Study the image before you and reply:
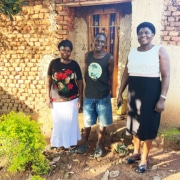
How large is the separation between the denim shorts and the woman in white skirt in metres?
0.18

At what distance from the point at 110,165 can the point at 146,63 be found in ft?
5.14

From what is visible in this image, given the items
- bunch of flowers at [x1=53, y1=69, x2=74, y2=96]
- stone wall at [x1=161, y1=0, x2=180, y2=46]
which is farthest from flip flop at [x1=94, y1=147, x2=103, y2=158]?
stone wall at [x1=161, y1=0, x2=180, y2=46]

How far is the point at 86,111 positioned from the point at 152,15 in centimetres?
209

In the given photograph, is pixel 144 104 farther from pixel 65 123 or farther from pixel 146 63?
pixel 65 123

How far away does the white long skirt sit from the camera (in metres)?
2.98

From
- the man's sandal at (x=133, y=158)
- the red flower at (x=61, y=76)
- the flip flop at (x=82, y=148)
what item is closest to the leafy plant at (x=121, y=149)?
the man's sandal at (x=133, y=158)

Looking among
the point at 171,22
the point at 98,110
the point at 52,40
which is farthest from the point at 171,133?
the point at 52,40

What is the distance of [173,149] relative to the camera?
133 inches

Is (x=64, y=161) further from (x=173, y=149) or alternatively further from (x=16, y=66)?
(x=16, y=66)

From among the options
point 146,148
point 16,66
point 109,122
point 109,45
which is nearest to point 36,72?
Answer: point 16,66

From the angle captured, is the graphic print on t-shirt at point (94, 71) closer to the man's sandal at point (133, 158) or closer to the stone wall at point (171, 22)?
the man's sandal at point (133, 158)

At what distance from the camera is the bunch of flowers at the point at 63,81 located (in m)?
2.87

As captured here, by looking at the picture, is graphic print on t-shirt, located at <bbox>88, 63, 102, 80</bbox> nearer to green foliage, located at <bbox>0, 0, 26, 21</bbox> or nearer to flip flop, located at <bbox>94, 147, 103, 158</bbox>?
flip flop, located at <bbox>94, 147, 103, 158</bbox>

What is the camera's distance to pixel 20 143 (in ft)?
7.93
